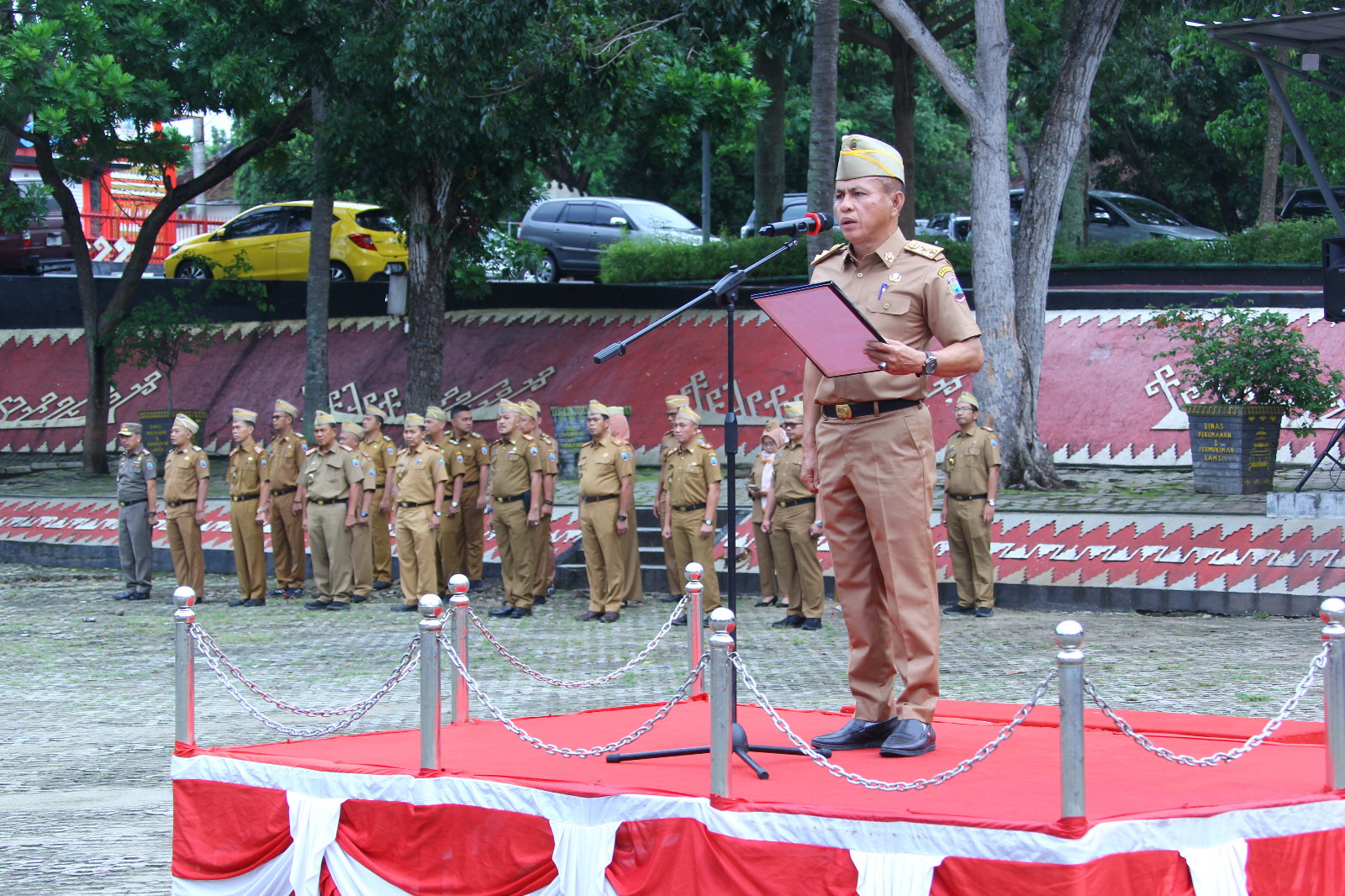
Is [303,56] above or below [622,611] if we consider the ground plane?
above

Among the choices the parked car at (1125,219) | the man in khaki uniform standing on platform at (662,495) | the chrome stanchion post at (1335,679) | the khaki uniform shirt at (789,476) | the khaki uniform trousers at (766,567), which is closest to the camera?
the chrome stanchion post at (1335,679)

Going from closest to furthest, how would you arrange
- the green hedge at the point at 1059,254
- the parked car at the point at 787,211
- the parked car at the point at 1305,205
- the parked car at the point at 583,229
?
the green hedge at the point at 1059,254, the parked car at the point at 1305,205, the parked car at the point at 787,211, the parked car at the point at 583,229

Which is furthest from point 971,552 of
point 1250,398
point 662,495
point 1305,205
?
point 1305,205

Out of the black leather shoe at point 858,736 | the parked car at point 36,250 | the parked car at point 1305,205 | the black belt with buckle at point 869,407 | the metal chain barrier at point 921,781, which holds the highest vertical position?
the parked car at point 1305,205

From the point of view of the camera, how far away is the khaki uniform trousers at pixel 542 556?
12758 mm

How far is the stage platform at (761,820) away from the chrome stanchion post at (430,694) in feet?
0.25

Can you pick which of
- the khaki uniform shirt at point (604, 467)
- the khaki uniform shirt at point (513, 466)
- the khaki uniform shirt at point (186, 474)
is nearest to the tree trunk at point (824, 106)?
the khaki uniform shirt at point (604, 467)

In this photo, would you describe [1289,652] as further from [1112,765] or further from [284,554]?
[284,554]

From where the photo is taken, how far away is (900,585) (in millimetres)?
4438

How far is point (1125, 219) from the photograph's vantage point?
23.9 metres

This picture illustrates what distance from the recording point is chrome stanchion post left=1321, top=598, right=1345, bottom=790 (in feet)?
12.6

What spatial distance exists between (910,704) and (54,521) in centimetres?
1552

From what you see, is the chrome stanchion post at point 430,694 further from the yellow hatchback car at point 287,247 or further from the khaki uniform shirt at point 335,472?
the yellow hatchback car at point 287,247

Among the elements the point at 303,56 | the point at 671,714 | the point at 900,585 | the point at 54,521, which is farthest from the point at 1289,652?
the point at 54,521
